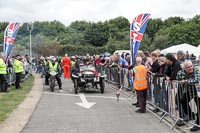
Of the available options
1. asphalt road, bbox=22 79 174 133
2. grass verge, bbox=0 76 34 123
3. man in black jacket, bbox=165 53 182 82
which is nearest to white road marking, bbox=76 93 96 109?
asphalt road, bbox=22 79 174 133

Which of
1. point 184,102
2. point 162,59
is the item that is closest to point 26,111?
point 162,59

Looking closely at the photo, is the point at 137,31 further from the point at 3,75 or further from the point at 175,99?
the point at 3,75

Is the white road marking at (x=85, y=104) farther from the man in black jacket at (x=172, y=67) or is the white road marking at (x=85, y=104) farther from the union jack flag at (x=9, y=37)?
the union jack flag at (x=9, y=37)

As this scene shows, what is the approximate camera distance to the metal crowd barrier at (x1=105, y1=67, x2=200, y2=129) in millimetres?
8953

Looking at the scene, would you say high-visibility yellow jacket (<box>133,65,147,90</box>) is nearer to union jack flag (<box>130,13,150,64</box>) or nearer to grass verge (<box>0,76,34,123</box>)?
union jack flag (<box>130,13,150,64</box>)

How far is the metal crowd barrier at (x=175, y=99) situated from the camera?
8.95 metres

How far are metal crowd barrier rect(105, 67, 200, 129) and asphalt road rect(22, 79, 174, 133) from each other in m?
0.44

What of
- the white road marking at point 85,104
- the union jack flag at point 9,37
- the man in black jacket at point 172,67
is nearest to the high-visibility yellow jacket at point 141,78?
the man in black jacket at point 172,67

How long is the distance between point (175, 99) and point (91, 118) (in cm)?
265

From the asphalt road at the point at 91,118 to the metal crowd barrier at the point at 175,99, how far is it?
1.44 ft

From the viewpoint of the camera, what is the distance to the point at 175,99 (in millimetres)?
9938

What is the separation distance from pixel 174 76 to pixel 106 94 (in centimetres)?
768

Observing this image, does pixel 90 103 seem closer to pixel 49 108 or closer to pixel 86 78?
pixel 49 108

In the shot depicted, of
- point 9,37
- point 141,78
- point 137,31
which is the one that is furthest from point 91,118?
point 9,37
